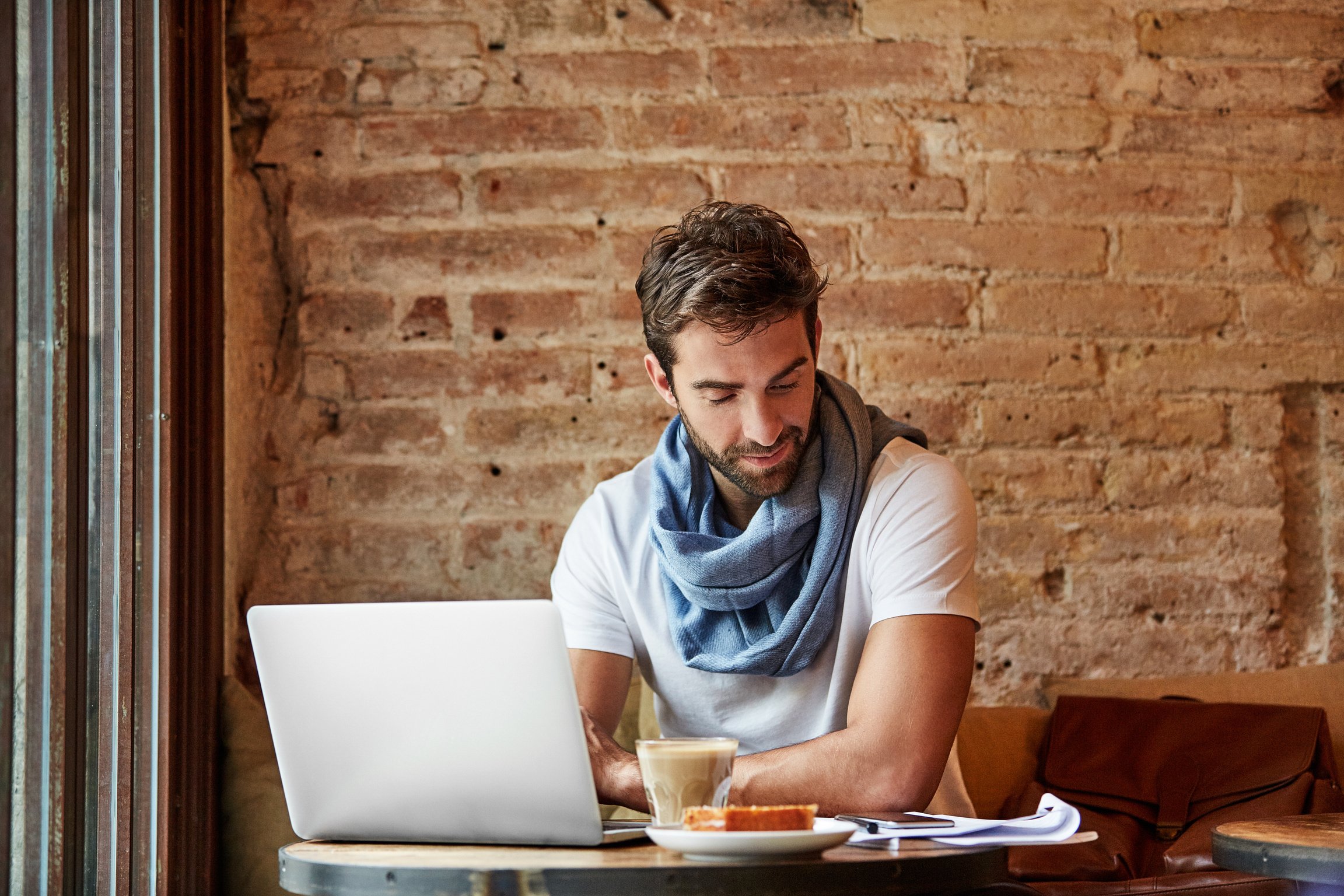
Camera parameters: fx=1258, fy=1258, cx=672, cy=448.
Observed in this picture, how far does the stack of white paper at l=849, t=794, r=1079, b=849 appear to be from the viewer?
103cm

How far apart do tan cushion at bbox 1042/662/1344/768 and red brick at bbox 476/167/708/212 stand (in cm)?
109

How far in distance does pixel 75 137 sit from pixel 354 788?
3.11ft

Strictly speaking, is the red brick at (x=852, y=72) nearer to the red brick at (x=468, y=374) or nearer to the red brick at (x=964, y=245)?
the red brick at (x=964, y=245)

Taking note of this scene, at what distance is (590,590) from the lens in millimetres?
1816

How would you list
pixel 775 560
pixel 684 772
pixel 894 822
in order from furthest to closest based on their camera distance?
pixel 775 560, pixel 894 822, pixel 684 772

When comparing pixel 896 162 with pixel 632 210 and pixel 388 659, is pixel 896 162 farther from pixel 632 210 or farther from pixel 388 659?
pixel 388 659

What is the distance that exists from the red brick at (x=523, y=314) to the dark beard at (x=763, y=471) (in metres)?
0.60

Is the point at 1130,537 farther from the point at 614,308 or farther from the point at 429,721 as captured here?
the point at 429,721

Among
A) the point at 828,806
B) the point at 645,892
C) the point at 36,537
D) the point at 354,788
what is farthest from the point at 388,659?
the point at 36,537

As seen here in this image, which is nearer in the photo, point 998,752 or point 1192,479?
point 998,752

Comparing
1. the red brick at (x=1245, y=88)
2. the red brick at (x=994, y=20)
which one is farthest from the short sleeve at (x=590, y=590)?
the red brick at (x=1245, y=88)

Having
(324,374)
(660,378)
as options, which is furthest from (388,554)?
(660,378)

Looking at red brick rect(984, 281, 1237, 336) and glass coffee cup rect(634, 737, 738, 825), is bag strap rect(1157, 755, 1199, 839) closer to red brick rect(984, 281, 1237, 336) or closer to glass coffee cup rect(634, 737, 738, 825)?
red brick rect(984, 281, 1237, 336)

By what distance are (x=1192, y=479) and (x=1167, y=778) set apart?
23.3 inches
